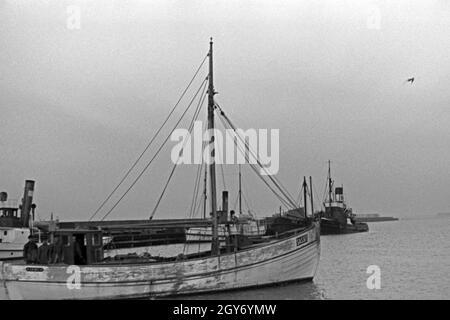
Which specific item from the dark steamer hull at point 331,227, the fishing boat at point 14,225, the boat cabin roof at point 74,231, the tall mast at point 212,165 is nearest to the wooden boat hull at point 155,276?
the tall mast at point 212,165

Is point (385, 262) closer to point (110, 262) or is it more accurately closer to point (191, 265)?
point (191, 265)

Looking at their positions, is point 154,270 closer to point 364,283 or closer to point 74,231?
point 74,231

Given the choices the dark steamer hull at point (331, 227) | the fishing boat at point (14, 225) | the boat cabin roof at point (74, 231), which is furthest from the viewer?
the dark steamer hull at point (331, 227)

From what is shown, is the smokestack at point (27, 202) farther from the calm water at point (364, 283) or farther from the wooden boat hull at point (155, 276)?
the calm water at point (364, 283)

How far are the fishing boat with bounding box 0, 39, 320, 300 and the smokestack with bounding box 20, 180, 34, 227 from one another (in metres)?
16.7

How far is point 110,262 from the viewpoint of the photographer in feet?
57.0

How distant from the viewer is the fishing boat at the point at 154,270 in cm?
1678

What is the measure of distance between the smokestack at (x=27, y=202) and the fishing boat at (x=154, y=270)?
16670 millimetres

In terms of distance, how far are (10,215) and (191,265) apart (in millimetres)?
22132

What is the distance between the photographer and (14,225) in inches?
1336

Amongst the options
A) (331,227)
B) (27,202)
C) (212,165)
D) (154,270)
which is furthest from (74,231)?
(331,227)

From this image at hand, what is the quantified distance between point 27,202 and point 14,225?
1.95 meters

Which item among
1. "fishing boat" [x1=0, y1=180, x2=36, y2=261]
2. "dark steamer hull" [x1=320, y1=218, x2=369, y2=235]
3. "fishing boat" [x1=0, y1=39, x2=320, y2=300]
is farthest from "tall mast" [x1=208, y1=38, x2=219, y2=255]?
"dark steamer hull" [x1=320, y1=218, x2=369, y2=235]

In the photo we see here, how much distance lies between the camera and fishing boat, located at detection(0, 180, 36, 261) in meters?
33.0
